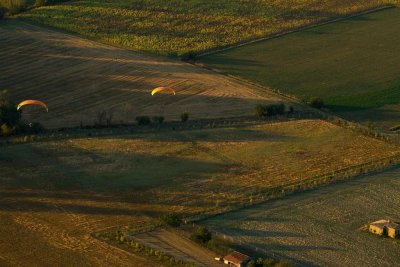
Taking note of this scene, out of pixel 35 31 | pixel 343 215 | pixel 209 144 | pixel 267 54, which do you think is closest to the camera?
pixel 343 215

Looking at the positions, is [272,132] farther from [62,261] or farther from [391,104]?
[62,261]

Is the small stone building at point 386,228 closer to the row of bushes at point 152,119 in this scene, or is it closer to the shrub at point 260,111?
the shrub at point 260,111

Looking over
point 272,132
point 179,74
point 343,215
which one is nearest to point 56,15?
point 179,74

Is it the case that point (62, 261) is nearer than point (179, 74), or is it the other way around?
point (62, 261)

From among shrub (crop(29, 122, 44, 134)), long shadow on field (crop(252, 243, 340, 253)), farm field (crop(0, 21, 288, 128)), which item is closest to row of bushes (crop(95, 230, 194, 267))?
long shadow on field (crop(252, 243, 340, 253))

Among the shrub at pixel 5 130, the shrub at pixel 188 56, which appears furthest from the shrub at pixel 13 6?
the shrub at pixel 5 130

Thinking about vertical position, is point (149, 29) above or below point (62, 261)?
above

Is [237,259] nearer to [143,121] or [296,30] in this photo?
[143,121]
